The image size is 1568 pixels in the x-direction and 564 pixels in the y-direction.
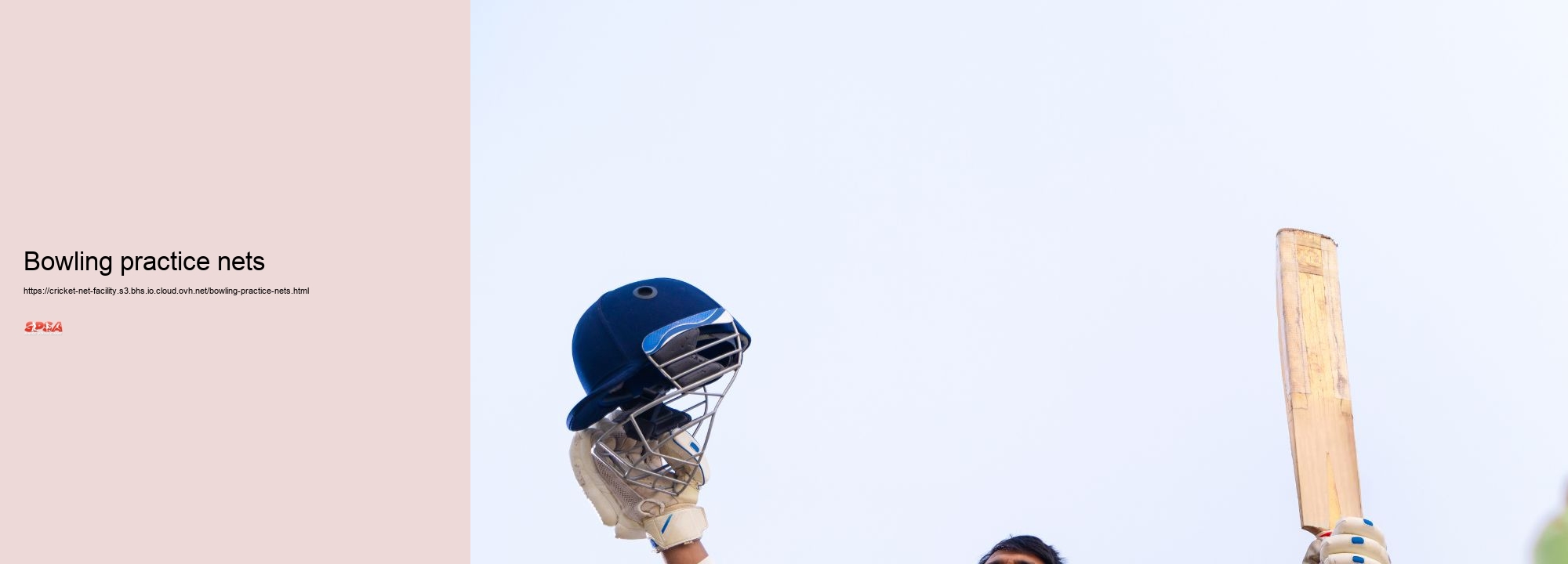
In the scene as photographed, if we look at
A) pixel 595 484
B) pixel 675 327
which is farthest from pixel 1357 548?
pixel 595 484

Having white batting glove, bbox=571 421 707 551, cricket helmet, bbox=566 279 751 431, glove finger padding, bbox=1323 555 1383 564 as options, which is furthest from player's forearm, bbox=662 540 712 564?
glove finger padding, bbox=1323 555 1383 564

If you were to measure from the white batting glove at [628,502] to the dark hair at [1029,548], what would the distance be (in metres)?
1.12

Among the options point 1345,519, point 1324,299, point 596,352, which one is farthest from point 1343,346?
point 596,352

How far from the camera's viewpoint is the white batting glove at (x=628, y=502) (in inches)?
169

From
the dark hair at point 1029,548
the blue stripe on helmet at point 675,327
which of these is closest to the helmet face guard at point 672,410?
the blue stripe on helmet at point 675,327

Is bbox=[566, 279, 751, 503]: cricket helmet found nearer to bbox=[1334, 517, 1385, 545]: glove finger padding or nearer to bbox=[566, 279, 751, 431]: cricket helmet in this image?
bbox=[566, 279, 751, 431]: cricket helmet

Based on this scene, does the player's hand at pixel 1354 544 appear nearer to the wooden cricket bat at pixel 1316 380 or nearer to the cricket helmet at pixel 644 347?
the wooden cricket bat at pixel 1316 380

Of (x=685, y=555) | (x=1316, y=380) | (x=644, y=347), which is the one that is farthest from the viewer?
(x=1316, y=380)

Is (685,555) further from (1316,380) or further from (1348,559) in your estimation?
(1316,380)

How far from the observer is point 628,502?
4324 millimetres

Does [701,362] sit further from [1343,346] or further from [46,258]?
[46,258]

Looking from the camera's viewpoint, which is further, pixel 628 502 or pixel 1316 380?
pixel 1316 380

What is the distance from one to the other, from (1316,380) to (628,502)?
239 cm

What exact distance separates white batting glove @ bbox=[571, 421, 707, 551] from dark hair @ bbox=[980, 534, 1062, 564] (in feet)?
3.66
